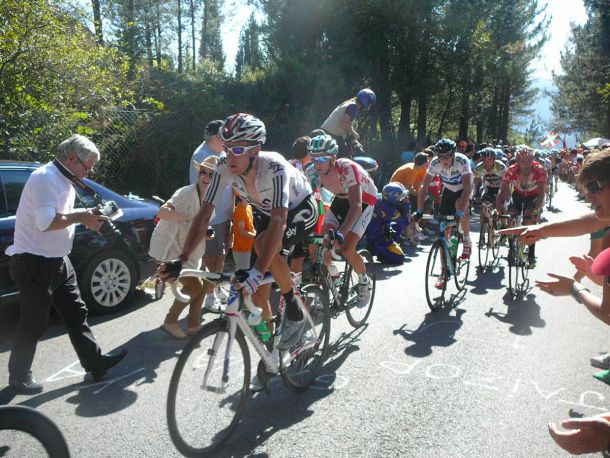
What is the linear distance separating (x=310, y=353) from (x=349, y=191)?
6.19ft

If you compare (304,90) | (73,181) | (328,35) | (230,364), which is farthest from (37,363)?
(328,35)

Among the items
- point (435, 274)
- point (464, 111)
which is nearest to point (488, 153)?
point (435, 274)

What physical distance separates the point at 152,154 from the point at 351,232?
295 inches

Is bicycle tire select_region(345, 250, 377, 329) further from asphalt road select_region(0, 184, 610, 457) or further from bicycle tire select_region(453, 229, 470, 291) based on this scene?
bicycle tire select_region(453, 229, 470, 291)

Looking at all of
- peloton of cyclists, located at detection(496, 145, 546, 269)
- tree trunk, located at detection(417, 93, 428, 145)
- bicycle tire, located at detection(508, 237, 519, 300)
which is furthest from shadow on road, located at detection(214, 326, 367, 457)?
tree trunk, located at detection(417, 93, 428, 145)

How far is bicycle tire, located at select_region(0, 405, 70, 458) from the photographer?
2.37 m

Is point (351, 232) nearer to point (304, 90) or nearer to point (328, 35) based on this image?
point (304, 90)

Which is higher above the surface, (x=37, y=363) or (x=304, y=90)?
(x=304, y=90)

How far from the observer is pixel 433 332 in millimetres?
6000

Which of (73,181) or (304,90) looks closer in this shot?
(73,181)

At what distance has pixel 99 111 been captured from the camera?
11859mm

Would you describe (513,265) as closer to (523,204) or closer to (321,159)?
(523,204)

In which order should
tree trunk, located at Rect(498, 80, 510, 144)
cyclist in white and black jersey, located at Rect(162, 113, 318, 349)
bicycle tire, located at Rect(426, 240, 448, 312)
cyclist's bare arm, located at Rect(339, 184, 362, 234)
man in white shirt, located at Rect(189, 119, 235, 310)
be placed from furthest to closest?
tree trunk, located at Rect(498, 80, 510, 144), bicycle tire, located at Rect(426, 240, 448, 312), man in white shirt, located at Rect(189, 119, 235, 310), cyclist's bare arm, located at Rect(339, 184, 362, 234), cyclist in white and black jersey, located at Rect(162, 113, 318, 349)

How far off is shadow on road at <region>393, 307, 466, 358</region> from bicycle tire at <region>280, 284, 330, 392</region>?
0.96m
